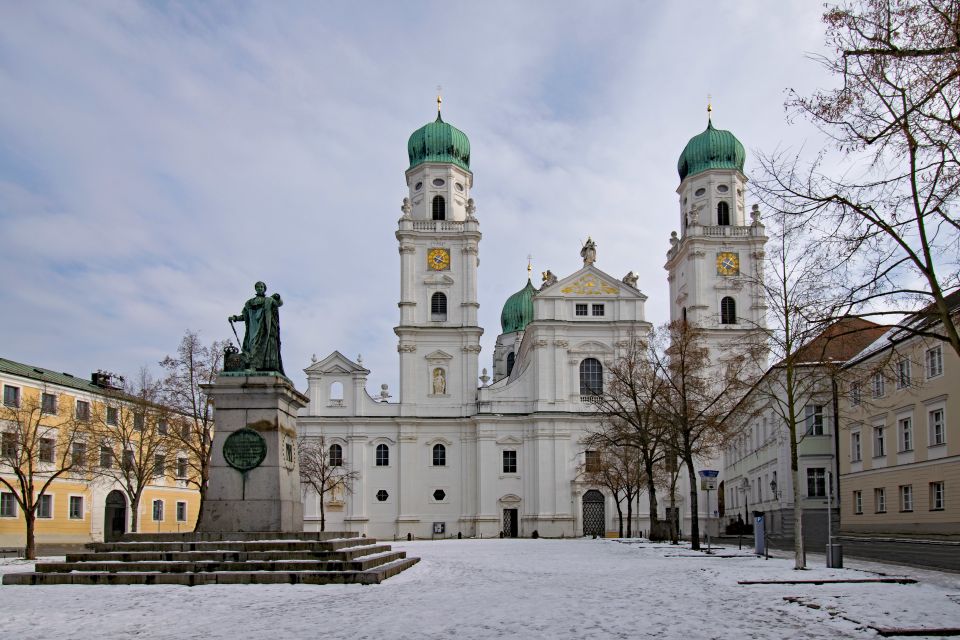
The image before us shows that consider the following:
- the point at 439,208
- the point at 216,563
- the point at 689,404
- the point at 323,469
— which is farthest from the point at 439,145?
the point at 216,563

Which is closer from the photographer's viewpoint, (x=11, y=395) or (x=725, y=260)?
(x=11, y=395)

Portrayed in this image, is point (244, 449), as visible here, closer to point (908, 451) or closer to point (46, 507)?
point (908, 451)

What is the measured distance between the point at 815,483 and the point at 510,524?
1042 inches

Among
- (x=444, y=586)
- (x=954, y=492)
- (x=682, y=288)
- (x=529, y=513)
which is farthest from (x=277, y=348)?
(x=682, y=288)

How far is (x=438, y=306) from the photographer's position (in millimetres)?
70750

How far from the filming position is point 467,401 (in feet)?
230

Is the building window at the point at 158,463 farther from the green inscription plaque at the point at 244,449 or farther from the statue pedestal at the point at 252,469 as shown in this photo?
the green inscription plaque at the point at 244,449

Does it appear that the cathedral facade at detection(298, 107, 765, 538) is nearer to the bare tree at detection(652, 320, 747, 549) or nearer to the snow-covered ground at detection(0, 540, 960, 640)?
the bare tree at detection(652, 320, 747, 549)

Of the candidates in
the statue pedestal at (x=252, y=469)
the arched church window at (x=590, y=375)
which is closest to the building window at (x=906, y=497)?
the statue pedestal at (x=252, y=469)

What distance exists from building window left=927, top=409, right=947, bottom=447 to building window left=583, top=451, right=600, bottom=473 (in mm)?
22919

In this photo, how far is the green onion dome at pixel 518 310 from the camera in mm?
98438

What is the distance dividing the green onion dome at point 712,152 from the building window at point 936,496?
4149 centimetres

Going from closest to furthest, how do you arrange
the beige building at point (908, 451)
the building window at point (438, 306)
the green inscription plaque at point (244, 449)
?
the green inscription plaque at point (244, 449) < the beige building at point (908, 451) < the building window at point (438, 306)

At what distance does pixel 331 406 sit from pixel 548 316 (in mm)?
16454
